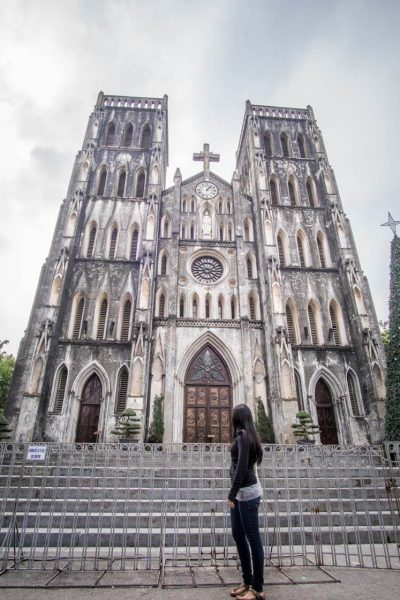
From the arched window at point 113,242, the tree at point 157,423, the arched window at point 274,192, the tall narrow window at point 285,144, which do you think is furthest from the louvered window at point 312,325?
the tall narrow window at point 285,144

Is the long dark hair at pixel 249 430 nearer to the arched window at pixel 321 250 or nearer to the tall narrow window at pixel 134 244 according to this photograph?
the tall narrow window at pixel 134 244

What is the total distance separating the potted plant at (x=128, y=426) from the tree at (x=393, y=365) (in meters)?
9.84

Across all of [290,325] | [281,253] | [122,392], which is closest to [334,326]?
[290,325]

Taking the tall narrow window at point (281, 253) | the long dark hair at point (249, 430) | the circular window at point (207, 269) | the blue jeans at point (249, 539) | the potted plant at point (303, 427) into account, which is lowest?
the blue jeans at point (249, 539)

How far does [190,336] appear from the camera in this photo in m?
18.3

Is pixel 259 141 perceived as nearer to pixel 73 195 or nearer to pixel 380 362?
pixel 73 195

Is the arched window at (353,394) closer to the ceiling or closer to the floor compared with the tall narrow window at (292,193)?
closer to the floor

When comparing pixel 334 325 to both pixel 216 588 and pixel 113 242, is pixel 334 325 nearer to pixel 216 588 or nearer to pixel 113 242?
pixel 113 242

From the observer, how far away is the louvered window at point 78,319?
18.1 meters

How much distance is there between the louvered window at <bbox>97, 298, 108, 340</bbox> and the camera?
18.2m

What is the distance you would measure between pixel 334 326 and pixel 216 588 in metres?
17.4

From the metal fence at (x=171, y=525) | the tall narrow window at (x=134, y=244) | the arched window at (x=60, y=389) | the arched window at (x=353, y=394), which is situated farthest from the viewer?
the tall narrow window at (x=134, y=244)

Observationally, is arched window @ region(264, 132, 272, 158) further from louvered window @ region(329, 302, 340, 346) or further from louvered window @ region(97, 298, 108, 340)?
louvered window @ region(97, 298, 108, 340)

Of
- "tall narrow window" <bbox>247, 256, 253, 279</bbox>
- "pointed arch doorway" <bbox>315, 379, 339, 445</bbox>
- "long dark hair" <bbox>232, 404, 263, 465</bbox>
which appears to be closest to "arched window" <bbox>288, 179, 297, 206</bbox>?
"tall narrow window" <bbox>247, 256, 253, 279</bbox>
